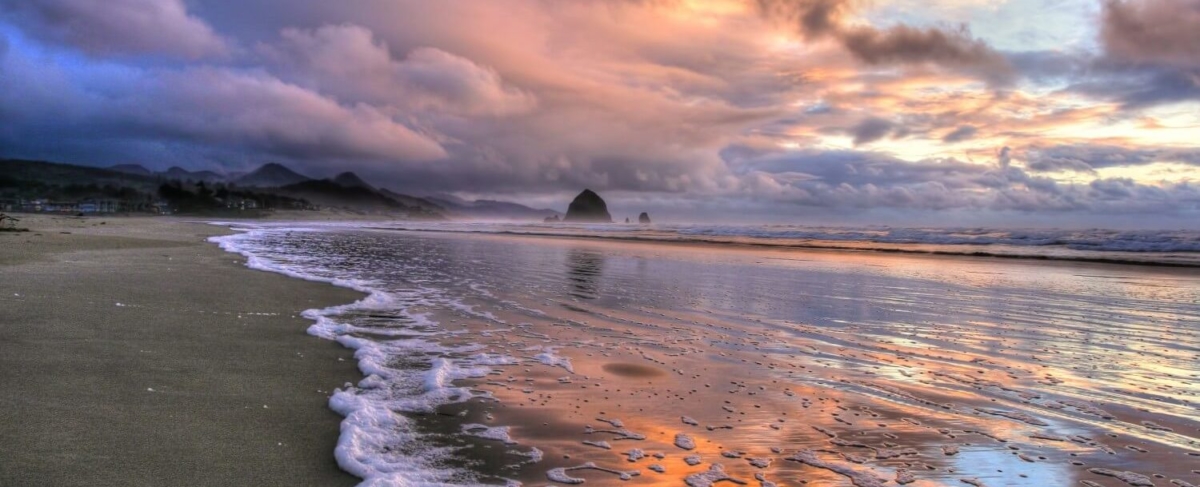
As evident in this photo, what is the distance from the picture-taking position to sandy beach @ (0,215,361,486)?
3684 millimetres

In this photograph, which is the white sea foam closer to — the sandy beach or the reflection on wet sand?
the sandy beach

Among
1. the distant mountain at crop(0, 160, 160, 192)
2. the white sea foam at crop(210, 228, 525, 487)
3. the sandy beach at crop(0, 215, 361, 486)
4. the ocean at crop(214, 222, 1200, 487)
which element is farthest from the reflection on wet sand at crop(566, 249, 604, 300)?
the distant mountain at crop(0, 160, 160, 192)

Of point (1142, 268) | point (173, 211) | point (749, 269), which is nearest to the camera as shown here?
point (749, 269)

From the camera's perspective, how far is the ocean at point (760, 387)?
433 centimetres

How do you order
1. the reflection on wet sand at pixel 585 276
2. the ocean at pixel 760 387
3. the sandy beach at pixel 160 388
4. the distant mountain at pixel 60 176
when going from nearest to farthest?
the sandy beach at pixel 160 388 → the ocean at pixel 760 387 → the reflection on wet sand at pixel 585 276 → the distant mountain at pixel 60 176

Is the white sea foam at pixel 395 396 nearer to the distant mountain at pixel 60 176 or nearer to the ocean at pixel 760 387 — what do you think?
the ocean at pixel 760 387

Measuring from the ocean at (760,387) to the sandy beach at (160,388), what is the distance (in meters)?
0.38

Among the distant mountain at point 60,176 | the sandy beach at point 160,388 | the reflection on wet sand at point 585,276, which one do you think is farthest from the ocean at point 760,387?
the distant mountain at point 60,176

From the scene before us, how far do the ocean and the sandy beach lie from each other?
0.38m

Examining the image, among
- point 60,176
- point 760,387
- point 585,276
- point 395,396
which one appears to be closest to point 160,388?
point 395,396

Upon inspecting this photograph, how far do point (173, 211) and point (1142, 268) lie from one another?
6747 inches

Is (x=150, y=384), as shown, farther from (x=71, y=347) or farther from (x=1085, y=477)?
(x=1085, y=477)

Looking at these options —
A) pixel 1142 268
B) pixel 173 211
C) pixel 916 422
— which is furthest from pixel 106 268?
pixel 173 211

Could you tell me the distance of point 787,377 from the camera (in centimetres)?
664
